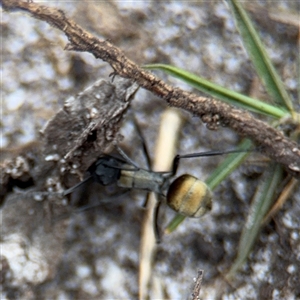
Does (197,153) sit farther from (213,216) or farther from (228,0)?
(228,0)

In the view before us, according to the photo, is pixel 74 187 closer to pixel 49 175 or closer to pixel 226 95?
pixel 49 175

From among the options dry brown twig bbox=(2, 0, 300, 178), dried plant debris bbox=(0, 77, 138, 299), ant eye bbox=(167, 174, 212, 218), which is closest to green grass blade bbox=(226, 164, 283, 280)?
dry brown twig bbox=(2, 0, 300, 178)

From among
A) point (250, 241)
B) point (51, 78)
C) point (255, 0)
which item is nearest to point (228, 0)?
point (255, 0)

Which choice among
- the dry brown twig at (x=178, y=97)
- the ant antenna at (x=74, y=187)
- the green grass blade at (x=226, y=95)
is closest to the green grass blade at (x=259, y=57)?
the green grass blade at (x=226, y=95)

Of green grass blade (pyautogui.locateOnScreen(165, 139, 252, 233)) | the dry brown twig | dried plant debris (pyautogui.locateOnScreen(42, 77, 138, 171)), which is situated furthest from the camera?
green grass blade (pyautogui.locateOnScreen(165, 139, 252, 233))

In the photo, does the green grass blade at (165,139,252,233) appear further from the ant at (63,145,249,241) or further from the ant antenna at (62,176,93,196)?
the ant antenna at (62,176,93,196)
